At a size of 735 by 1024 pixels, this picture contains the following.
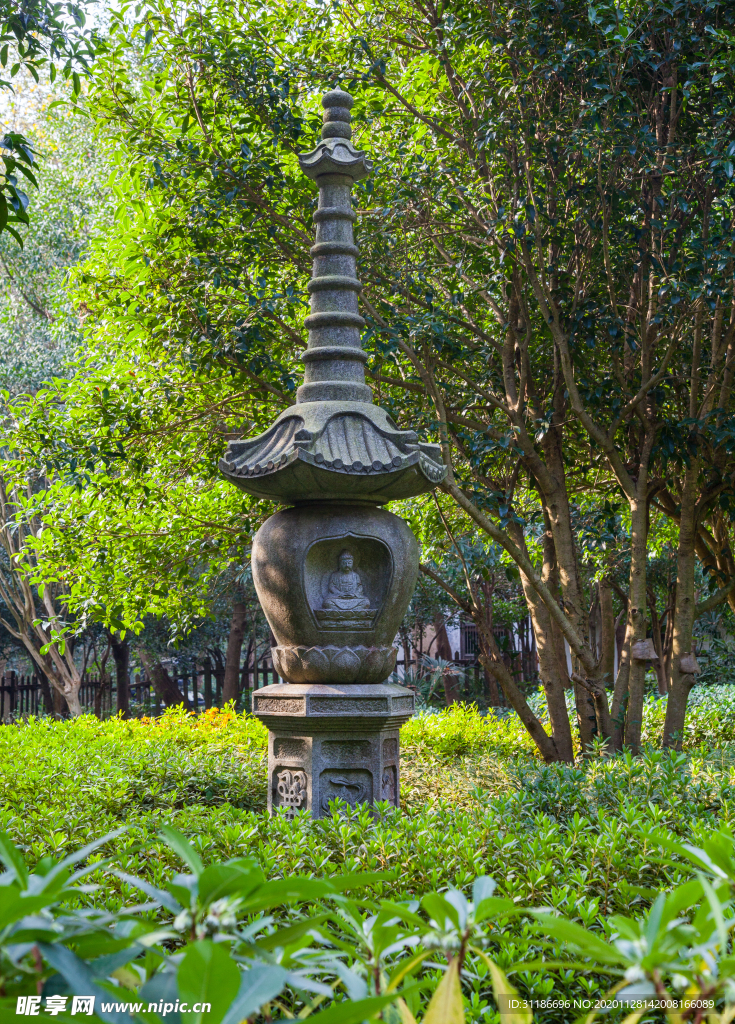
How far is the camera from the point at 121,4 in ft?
19.0

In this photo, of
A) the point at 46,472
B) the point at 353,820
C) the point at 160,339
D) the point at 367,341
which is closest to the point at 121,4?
the point at 160,339

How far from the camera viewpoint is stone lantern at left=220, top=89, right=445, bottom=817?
15.4 feet

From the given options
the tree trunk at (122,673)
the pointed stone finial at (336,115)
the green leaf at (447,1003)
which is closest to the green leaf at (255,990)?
the green leaf at (447,1003)

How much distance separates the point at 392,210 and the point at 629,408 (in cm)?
214

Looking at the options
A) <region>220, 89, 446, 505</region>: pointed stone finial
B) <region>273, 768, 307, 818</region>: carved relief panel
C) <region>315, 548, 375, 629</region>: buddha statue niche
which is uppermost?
<region>220, 89, 446, 505</region>: pointed stone finial

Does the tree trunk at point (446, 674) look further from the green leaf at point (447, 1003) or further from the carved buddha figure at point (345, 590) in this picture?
the green leaf at point (447, 1003)

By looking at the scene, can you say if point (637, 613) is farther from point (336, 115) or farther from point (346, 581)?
point (336, 115)

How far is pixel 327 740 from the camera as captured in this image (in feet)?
15.7

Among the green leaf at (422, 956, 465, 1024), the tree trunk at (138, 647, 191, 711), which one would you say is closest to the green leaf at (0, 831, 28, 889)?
the green leaf at (422, 956, 465, 1024)

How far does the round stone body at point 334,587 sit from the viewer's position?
483 cm

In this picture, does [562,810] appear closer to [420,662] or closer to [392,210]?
[392,210]

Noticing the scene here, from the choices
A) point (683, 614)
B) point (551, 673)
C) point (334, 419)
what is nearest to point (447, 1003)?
point (334, 419)

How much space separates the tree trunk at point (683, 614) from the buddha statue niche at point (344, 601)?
2637 millimetres

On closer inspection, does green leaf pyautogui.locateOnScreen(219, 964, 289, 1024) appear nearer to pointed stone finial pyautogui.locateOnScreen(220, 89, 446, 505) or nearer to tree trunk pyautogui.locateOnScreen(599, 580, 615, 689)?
pointed stone finial pyautogui.locateOnScreen(220, 89, 446, 505)
